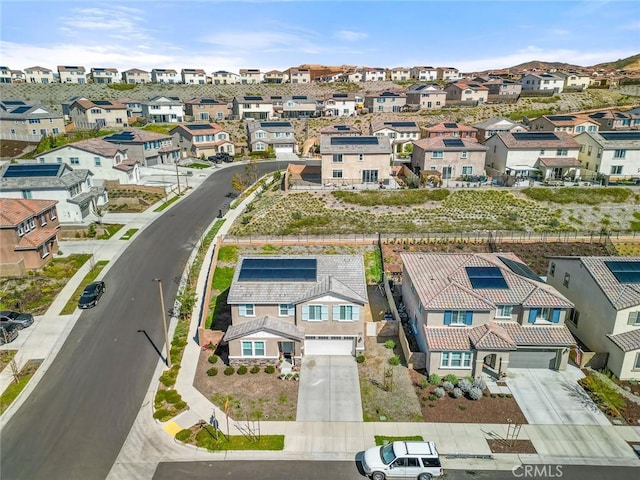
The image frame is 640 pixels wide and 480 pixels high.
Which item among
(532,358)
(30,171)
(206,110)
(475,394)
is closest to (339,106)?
(206,110)

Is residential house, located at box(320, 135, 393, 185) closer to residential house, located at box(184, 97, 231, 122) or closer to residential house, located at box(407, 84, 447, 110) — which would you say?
residential house, located at box(184, 97, 231, 122)

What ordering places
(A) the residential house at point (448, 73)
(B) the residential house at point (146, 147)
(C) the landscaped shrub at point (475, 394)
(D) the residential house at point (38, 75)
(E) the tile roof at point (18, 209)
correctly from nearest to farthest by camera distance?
(C) the landscaped shrub at point (475, 394)
(E) the tile roof at point (18, 209)
(B) the residential house at point (146, 147)
(D) the residential house at point (38, 75)
(A) the residential house at point (448, 73)

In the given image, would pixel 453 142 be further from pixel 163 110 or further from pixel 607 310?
pixel 163 110

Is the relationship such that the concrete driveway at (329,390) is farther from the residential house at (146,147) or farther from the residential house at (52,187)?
the residential house at (146,147)

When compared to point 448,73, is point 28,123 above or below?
below

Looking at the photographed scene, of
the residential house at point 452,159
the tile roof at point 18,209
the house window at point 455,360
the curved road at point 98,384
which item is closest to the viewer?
the curved road at point 98,384

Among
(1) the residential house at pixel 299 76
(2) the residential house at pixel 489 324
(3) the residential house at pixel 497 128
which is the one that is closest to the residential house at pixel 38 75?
(1) the residential house at pixel 299 76
